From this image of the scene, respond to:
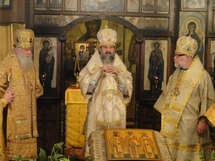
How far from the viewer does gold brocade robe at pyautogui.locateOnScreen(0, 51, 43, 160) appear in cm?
611

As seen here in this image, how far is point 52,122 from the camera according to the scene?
8.19 m

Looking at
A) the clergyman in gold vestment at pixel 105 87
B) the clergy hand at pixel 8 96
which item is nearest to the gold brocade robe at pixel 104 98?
the clergyman in gold vestment at pixel 105 87

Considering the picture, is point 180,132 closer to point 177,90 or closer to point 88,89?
point 177,90

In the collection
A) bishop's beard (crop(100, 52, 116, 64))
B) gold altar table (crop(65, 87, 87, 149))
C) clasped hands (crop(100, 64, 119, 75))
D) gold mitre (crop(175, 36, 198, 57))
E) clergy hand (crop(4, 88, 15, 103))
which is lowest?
gold altar table (crop(65, 87, 87, 149))

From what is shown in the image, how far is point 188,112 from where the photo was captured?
588 cm

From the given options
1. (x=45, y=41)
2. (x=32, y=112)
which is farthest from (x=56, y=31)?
(x=32, y=112)

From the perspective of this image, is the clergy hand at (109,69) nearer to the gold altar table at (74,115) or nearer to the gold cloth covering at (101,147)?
the gold cloth covering at (101,147)

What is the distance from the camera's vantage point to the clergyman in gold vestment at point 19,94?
6121 millimetres

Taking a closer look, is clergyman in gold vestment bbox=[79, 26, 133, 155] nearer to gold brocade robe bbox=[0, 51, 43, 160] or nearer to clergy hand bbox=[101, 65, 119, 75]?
clergy hand bbox=[101, 65, 119, 75]

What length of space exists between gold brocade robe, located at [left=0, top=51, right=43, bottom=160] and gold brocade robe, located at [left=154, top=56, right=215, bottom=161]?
163 cm

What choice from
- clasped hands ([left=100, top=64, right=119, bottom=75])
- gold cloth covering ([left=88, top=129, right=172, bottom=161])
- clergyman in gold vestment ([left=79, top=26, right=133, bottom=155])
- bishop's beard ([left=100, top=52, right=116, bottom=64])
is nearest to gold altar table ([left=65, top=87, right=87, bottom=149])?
clergyman in gold vestment ([left=79, top=26, right=133, bottom=155])

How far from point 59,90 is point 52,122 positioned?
0.52 meters

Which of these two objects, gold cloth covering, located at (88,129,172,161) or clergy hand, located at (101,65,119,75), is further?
clergy hand, located at (101,65,119,75)

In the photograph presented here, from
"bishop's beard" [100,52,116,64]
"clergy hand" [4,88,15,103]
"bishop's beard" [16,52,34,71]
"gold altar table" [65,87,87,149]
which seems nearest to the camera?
"clergy hand" [4,88,15,103]
